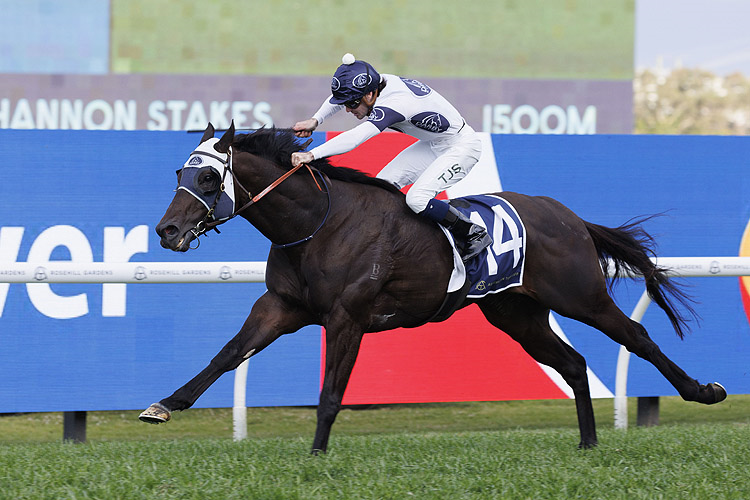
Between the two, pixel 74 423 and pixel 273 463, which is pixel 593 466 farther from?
pixel 74 423

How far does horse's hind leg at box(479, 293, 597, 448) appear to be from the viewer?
15.6ft

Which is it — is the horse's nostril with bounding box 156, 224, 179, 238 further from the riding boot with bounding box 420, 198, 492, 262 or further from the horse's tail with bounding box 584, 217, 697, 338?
the horse's tail with bounding box 584, 217, 697, 338

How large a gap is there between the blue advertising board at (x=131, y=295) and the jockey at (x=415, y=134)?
1125mm

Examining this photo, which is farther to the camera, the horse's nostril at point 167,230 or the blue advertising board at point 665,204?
the blue advertising board at point 665,204

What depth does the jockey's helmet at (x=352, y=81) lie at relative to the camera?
4215mm

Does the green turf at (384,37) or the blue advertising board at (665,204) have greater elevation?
the green turf at (384,37)

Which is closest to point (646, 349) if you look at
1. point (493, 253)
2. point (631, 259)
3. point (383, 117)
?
point (631, 259)

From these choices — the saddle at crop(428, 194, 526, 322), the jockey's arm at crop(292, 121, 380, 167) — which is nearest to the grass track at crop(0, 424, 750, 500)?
the saddle at crop(428, 194, 526, 322)

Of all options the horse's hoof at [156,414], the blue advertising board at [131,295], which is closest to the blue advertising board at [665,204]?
the blue advertising board at [131,295]

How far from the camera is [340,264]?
4105 mm

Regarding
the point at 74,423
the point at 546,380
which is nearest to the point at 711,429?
the point at 546,380

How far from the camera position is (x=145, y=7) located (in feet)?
37.4

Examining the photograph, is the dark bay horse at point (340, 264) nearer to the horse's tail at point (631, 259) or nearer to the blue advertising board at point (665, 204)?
the horse's tail at point (631, 259)

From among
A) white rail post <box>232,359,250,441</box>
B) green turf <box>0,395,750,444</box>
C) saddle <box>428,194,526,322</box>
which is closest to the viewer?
saddle <box>428,194,526,322</box>
